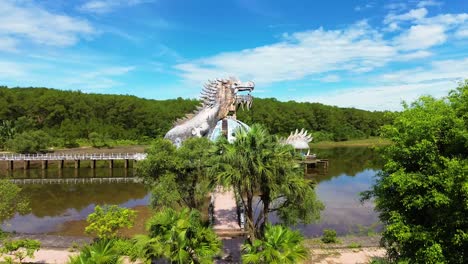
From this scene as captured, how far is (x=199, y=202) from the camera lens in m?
16.8

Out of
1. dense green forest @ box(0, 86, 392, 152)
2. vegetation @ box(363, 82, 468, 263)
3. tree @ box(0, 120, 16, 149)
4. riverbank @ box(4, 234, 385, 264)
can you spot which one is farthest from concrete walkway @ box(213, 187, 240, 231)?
tree @ box(0, 120, 16, 149)

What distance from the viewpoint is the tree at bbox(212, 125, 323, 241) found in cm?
1219

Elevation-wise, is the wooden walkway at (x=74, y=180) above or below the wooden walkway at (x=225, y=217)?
below

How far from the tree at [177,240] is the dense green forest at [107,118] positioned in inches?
1508

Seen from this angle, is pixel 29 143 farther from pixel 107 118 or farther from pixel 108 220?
pixel 108 220

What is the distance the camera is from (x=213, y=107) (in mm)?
26250

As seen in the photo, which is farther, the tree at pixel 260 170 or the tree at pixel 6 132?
the tree at pixel 6 132

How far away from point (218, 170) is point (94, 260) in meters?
5.64

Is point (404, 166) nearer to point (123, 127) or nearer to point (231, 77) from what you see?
point (231, 77)

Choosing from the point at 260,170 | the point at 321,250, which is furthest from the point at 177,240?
the point at 321,250

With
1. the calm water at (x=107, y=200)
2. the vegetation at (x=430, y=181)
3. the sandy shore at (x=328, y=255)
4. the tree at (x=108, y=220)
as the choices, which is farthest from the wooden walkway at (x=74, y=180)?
the vegetation at (x=430, y=181)

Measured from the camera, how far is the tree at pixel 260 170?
12188 mm

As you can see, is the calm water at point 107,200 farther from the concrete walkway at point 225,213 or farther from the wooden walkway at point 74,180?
the concrete walkway at point 225,213

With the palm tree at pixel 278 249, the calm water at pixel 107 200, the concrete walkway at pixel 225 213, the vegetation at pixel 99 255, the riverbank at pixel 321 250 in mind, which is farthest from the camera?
the calm water at pixel 107 200
